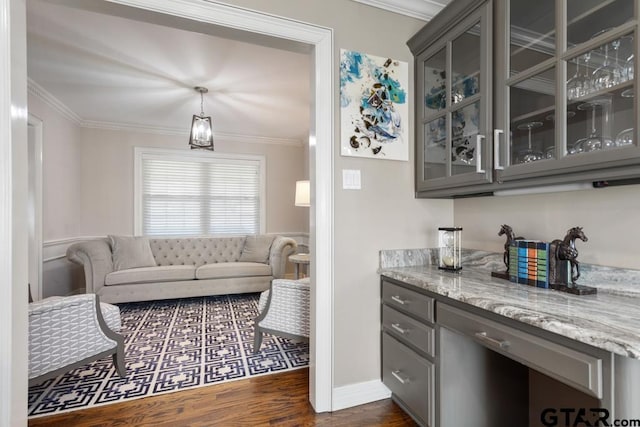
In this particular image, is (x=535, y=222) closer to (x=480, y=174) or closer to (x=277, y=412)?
(x=480, y=174)

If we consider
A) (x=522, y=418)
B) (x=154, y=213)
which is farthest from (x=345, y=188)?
(x=154, y=213)

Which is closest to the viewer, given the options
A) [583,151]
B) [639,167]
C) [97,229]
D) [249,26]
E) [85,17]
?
[639,167]

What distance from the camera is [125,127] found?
4656mm

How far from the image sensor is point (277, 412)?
179 centimetres

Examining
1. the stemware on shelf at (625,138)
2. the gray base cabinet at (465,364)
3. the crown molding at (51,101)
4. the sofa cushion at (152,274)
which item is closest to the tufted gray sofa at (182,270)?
the sofa cushion at (152,274)

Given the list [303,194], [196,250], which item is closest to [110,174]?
[196,250]

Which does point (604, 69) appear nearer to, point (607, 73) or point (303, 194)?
point (607, 73)

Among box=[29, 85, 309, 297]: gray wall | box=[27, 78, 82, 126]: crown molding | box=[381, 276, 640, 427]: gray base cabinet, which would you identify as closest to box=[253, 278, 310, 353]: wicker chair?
box=[381, 276, 640, 427]: gray base cabinet

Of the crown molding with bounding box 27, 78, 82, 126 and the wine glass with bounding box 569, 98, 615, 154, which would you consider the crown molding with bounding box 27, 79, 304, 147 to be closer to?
the crown molding with bounding box 27, 78, 82, 126

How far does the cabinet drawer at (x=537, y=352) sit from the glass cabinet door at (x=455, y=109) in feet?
2.37

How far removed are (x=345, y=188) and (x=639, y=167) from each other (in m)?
1.26

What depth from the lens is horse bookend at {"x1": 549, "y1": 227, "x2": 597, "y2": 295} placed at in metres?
1.30

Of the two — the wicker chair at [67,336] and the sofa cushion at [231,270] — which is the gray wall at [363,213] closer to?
the wicker chair at [67,336]

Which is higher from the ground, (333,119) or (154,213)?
(333,119)
